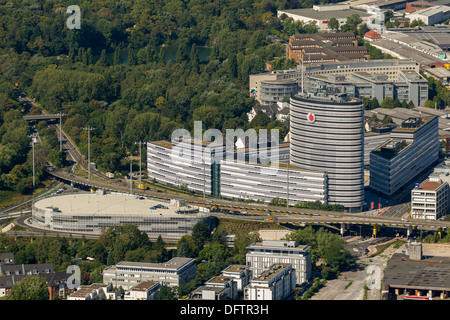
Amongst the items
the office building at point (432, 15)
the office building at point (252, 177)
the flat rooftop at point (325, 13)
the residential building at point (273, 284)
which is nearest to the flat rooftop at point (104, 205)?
the office building at point (252, 177)

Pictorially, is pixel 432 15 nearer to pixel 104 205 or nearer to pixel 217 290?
pixel 104 205

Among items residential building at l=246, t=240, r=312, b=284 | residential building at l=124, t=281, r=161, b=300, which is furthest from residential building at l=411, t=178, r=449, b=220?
residential building at l=124, t=281, r=161, b=300

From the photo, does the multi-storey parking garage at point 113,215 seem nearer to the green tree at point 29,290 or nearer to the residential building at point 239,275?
the residential building at point 239,275

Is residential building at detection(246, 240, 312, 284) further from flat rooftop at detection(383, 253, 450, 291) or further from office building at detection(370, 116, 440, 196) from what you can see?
office building at detection(370, 116, 440, 196)

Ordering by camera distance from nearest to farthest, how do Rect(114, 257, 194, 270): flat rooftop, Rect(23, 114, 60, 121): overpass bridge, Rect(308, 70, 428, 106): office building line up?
1. Rect(114, 257, 194, 270): flat rooftop
2. Rect(23, 114, 60, 121): overpass bridge
3. Rect(308, 70, 428, 106): office building

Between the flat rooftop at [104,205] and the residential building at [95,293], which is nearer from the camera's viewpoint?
the residential building at [95,293]

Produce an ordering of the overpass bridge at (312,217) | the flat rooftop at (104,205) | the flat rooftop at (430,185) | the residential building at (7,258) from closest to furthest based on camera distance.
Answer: the residential building at (7,258)
the overpass bridge at (312,217)
the flat rooftop at (104,205)
the flat rooftop at (430,185)

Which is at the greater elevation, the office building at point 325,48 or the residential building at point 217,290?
the office building at point 325,48

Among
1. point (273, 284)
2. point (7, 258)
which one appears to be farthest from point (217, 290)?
point (7, 258)
